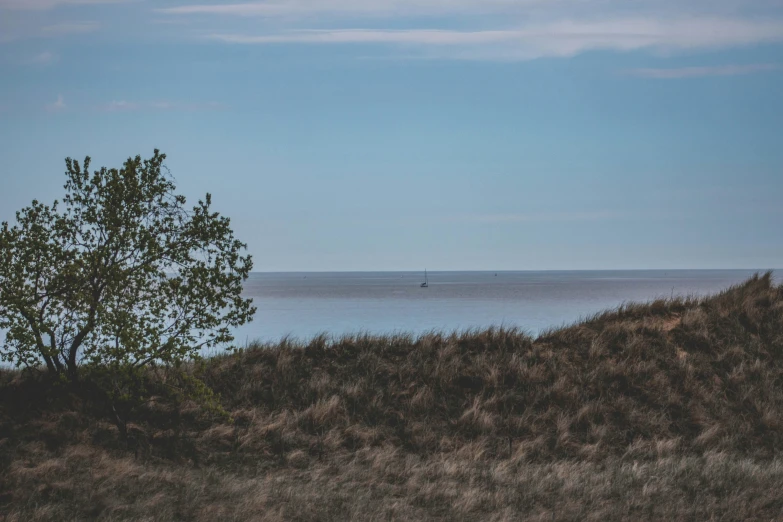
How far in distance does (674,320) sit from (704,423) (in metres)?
6.41

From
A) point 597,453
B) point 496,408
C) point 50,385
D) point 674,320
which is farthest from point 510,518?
point 674,320

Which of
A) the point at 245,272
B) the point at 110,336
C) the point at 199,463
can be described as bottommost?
the point at 199,463

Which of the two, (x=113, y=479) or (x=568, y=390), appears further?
(x=568, y=390)

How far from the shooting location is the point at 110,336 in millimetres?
15328

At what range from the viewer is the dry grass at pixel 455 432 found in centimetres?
1304

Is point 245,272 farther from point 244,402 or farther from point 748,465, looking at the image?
point 748,465

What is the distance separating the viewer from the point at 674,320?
80.2 feet

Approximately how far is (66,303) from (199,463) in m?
4.52

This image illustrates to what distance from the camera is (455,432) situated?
18.0 metres

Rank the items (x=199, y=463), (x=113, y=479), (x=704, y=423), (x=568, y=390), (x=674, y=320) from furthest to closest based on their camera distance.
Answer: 1. (x=674, y=320)
2. (x=568, y=390)
3. (x=704, y=423)
4. (x=199, y=463)
5. (x=113, y=479)

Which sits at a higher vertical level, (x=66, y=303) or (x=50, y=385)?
(x=66, y=303)

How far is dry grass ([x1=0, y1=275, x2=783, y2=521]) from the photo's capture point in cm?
1304

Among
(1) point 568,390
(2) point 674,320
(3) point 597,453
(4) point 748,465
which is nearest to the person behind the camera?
(4) point 748,465

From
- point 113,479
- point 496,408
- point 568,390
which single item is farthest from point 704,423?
point 113,479
